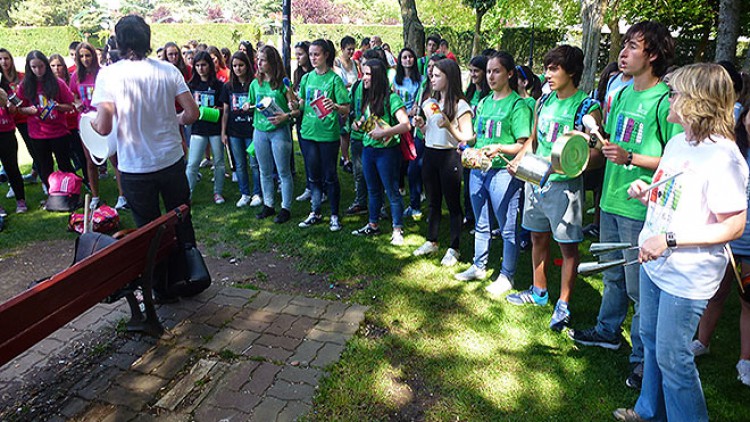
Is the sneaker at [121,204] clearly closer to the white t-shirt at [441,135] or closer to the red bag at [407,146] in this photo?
the red bag at [407,146]

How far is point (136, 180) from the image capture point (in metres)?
3.79

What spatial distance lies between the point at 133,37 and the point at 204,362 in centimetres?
233

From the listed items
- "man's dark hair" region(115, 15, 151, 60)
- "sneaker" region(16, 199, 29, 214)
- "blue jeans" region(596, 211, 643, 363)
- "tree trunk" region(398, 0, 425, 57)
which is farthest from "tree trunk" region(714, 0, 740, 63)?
"sneaker" region(16, 199, 29, 214)

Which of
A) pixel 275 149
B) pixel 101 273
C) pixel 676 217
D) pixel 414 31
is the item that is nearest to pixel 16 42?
pixel 414 31

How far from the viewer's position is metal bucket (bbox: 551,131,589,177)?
285 centimetres

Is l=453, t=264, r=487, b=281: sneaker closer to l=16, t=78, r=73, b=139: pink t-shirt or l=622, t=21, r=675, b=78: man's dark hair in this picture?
l=622, t=21, r=675, b=78: man's dark hair

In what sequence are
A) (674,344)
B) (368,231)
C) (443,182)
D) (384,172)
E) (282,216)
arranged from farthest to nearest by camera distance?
1. (282,216)
2. (368,231)
3. (384,172)
4. (443,182)
5. (674,344)

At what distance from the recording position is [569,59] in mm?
3334

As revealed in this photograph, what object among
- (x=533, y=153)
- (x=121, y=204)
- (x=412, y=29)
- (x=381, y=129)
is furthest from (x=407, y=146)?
(x=412, y=29)

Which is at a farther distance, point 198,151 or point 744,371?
point 198,151

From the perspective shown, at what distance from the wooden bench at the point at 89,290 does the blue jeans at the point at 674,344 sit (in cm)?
300

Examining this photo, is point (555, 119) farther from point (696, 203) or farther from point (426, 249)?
point (426, 249)

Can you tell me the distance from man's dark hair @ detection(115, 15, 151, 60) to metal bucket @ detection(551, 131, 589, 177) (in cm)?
292

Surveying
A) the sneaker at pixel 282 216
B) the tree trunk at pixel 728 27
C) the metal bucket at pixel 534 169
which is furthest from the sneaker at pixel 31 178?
the tree trunk at pixel 728 27
